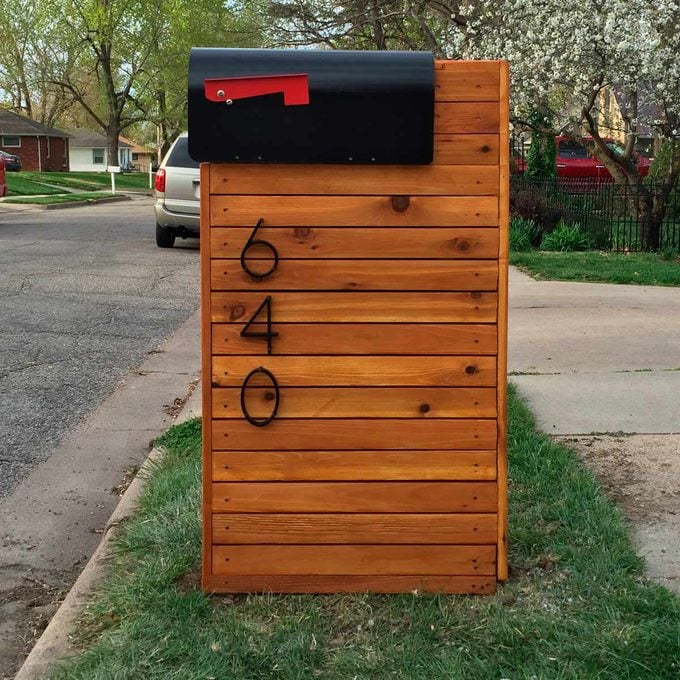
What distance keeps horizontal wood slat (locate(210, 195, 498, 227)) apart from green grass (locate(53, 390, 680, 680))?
1.25m

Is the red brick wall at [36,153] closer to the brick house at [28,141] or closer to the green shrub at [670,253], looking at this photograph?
the brick house at [28,141]

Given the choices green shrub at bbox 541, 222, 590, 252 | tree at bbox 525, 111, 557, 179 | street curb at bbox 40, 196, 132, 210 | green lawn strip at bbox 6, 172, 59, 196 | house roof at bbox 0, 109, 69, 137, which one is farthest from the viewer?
house roof at bbox 0, 109, 69, 137

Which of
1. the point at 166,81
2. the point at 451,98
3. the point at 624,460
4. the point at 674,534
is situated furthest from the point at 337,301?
the point at 166,81

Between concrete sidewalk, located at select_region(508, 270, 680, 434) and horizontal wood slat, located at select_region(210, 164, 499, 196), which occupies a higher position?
horizontal wood slat, located at select_region(210, 164, 499, 196)

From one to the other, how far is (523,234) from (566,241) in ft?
2.42

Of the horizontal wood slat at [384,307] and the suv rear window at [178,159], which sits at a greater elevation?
the suv rear window at [178,159]

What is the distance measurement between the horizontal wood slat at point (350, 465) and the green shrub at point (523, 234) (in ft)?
37.4

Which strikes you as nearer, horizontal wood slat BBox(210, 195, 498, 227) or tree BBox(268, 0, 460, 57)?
horizontal wood slat BBox(210, 195, 498, 227)

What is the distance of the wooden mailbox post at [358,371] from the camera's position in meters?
3.16

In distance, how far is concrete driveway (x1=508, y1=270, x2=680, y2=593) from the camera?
13.3ft

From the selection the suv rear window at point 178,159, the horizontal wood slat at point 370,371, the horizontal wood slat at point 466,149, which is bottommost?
the horizontal wood slat at point 370,371

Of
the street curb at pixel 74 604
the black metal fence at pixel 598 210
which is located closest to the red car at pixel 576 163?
the black metal fence at pixel 598 210

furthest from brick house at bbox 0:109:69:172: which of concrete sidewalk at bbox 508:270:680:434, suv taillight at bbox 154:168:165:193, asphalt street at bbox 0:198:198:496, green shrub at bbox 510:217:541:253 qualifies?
concrete sidewalk at bbox 508:270:680:434

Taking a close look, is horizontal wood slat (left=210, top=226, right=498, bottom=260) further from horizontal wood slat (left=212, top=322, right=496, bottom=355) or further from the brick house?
the brick house
